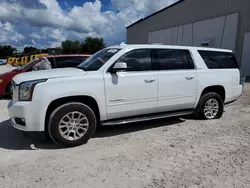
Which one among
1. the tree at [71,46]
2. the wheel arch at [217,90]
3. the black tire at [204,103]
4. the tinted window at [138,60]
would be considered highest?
the tree at [71,46]

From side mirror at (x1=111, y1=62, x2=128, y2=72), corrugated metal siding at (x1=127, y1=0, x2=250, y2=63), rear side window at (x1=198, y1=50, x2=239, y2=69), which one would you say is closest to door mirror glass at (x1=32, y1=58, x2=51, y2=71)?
side mirror at (x1=111, y1=62, x2=128, y2=72)

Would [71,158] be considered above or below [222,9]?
below

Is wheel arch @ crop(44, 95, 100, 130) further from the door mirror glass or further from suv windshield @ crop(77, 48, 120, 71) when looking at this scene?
the door mirror glass

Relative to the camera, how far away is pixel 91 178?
3.10 m

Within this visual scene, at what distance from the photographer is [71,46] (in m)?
60.5

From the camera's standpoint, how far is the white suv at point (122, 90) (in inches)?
153

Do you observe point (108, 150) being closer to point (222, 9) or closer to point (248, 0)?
point (248, 0)

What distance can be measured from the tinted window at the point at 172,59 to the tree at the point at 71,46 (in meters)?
56.1

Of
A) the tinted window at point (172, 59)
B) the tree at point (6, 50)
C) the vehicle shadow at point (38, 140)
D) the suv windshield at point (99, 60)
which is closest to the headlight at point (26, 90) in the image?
the vehicle shadow at point (38, 140)

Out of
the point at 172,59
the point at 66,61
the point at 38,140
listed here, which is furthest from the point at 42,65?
the point at 172,59

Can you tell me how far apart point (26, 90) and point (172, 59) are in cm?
310

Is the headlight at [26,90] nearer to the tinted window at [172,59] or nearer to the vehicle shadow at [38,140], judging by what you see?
the vehicle shadow at [38,140]

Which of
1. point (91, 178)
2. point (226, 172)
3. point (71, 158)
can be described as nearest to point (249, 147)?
point (226, 172)

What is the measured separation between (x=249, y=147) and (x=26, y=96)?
4.08 meters
